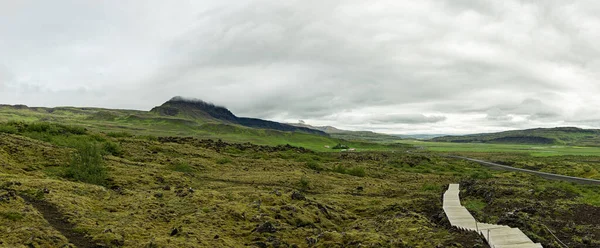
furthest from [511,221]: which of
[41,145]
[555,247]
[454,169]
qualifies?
[454,169]

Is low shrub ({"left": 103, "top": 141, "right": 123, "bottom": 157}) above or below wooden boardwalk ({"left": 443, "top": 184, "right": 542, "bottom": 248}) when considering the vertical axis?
above

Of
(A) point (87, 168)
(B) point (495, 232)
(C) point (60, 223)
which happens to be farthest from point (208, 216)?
Answer: (A) point (87, 168)

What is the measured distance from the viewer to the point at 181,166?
42062mm

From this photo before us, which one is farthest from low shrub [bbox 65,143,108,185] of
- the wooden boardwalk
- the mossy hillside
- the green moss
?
the wooden boardwalk

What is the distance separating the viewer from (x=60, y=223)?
15.7 m

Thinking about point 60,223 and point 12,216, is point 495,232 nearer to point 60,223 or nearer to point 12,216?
point 60,223

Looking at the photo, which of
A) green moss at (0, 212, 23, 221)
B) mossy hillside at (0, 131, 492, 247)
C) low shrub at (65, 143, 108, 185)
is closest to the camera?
green moss at (0, 212, 23, 221)

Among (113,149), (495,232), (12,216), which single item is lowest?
(12,216)

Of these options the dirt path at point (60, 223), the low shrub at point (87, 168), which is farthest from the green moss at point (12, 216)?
the low shrub at point (87, 168)

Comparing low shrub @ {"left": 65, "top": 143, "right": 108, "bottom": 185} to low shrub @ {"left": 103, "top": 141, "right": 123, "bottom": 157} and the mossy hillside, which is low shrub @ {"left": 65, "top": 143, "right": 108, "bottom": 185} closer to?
the mossy hillside

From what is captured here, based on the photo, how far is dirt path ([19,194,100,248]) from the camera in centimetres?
1377

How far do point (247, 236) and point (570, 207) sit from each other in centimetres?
2418

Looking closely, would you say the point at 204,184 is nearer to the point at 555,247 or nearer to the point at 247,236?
the point at 247,236

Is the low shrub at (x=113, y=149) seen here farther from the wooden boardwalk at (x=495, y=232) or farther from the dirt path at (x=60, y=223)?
the wooden boardwalk at (x=495, y=232)
